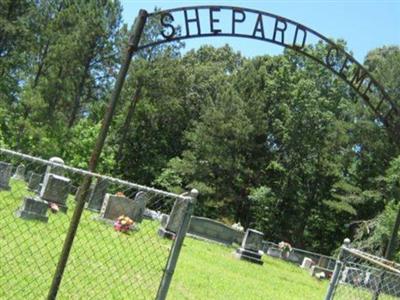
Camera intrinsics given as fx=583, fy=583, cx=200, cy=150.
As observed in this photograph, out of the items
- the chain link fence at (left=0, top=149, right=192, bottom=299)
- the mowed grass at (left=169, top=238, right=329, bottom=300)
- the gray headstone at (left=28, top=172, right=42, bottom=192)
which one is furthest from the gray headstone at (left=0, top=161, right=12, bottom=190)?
the mowed grass at (left=169, top=238, right=329, bottom=300)

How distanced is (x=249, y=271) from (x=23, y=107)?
2301 cm

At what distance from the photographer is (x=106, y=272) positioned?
9164 millimetres

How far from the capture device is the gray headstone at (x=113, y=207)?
16.1m

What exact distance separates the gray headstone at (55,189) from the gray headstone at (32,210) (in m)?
2.41

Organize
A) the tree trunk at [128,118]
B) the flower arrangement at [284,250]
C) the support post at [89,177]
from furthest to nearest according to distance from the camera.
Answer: the tree trunk at [128,118], the flower arrangement at [284,250], the support post at [89,177]

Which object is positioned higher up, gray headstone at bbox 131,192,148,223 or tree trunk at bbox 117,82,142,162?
tree trunk at bbox 117,82,142,162

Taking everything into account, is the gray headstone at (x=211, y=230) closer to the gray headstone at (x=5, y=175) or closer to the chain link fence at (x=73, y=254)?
the chain link fence at (x=73, y=254)

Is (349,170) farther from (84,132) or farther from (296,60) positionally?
(84,132)

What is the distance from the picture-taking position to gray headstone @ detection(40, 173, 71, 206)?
1542 centimetres

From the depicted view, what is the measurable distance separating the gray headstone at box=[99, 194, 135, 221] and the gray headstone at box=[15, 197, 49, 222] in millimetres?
3014

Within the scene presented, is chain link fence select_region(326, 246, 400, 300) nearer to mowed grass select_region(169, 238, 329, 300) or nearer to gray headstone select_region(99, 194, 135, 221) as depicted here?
mowed grass select_region(169, 238, 329, 300)

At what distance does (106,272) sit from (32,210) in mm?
4301

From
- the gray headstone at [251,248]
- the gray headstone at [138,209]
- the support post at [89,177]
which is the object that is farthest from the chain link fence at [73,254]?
the gray headstone at [251,248]

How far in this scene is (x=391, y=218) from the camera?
82.8ft
